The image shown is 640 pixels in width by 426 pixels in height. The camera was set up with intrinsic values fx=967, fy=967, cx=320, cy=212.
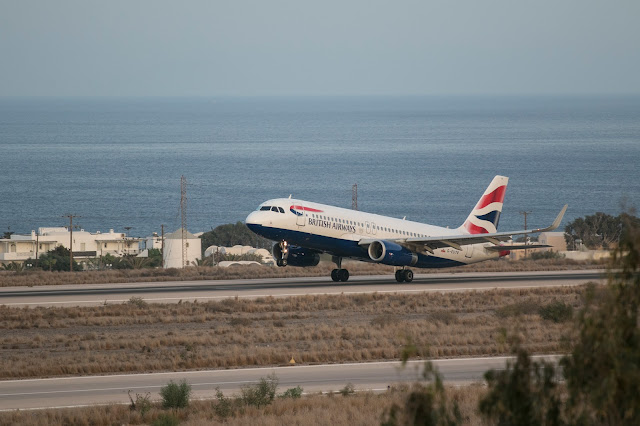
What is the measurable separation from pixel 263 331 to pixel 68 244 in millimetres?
80546

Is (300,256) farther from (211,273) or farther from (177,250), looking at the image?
(177,250)

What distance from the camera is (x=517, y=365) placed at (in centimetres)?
1230

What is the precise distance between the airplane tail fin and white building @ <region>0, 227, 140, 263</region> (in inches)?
2260

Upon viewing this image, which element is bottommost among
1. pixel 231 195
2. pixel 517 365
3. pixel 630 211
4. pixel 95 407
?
pixel 95 407

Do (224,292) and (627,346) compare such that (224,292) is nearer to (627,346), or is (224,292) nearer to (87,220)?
(627,346)

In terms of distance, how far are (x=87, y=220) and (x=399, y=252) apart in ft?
362

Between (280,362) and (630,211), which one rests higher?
(630,211)

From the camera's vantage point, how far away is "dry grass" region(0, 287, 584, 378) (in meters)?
29.6

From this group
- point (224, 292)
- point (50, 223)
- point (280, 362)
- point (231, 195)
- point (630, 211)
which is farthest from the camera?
point (231, 195)

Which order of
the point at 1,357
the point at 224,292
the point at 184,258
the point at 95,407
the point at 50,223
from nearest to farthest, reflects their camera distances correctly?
the point at 95,407 → the point at 1,357 → the point at 224,292 → the point at 184,258 → the point at 50,223

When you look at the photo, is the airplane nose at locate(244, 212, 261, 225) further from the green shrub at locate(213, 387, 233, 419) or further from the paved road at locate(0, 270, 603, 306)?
the green shrub at locate(213, 387, 233, 419)

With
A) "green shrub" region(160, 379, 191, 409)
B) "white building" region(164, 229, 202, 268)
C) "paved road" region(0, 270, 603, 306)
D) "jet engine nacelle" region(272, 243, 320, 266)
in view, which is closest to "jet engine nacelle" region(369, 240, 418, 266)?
"paved road" region(0, 270, 603, 306)

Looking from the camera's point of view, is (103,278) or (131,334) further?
(103,278)

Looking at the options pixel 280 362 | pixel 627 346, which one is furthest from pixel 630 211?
pixel 280 362
